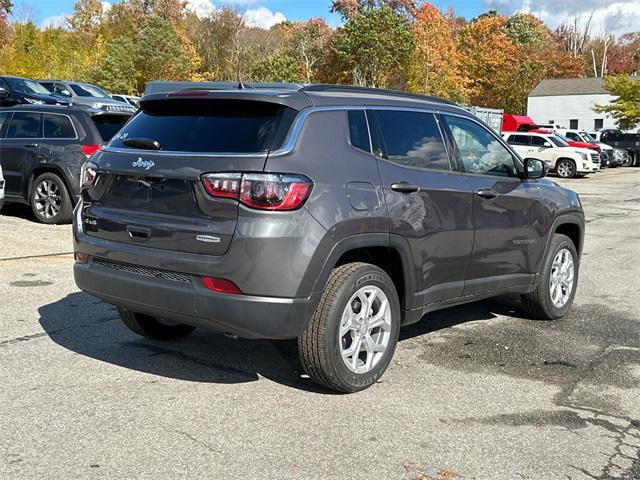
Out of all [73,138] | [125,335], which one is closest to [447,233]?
[125,335]

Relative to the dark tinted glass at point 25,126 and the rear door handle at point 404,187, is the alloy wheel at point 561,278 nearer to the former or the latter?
the rear door handle at point 404,187

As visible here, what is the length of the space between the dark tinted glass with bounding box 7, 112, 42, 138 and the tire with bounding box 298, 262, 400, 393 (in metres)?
8.08

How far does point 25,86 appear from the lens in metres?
22.9

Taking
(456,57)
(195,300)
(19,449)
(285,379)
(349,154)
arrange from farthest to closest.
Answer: (456,57) → (285,379) → (349,154) → (195,300) → (19,449)

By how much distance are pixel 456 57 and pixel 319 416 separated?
58.5 metres

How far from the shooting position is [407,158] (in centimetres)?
486

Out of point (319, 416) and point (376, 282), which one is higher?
point (376, 282)

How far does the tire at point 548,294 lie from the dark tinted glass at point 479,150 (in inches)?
34.6

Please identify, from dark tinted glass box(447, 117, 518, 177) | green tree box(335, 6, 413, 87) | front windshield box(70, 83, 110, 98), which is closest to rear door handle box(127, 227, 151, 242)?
dark tinted glass box(447, 117, 518, 177)

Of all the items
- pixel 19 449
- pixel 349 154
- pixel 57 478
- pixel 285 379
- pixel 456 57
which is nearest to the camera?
pixel 57 478

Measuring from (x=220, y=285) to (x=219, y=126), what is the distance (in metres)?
0.95

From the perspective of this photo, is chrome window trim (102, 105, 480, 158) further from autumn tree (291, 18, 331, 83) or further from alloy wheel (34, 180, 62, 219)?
autumn tree (291, 18, 331, 83)

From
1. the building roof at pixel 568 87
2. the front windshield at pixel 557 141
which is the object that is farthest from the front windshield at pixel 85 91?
the building roof at pixel 568 87

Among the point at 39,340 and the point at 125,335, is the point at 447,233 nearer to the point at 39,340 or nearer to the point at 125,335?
the point at 125,335
